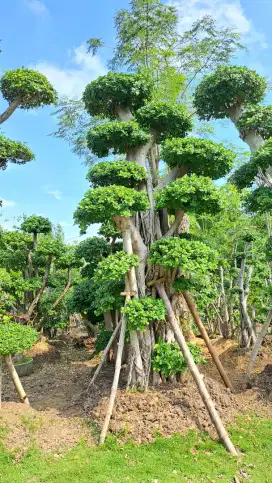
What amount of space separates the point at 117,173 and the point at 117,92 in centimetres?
247

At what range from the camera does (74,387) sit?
8.19 m

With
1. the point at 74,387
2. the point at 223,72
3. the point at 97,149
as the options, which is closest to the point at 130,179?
the point at 97,149

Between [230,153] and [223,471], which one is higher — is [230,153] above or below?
above

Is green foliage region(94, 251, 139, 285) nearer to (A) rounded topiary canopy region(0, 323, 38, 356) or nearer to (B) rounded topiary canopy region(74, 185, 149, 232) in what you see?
(B) rounded topiary canopy region(74, 185, 149, 232)

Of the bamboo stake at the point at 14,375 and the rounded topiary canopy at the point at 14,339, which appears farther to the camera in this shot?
the bamboo stake at the point at 14,375

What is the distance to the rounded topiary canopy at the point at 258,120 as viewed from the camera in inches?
302

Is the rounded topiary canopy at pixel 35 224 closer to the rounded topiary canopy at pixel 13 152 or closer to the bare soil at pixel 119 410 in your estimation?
the rounded topiary canopy at pixel 13 152

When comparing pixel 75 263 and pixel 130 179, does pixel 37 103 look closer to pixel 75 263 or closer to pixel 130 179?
pixel 130 179

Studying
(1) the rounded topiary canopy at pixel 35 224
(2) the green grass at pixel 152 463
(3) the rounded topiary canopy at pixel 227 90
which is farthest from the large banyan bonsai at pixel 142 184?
(1) the rounded topiary canopy at pixel 35 224

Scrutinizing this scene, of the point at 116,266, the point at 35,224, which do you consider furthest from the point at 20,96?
the point at 116,266

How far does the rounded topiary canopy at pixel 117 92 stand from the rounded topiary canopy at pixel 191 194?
3.01 meters

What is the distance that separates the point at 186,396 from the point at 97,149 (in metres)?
5.66

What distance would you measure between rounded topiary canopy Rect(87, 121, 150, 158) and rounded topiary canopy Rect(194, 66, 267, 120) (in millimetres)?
2249

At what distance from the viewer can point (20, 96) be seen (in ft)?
27.8
